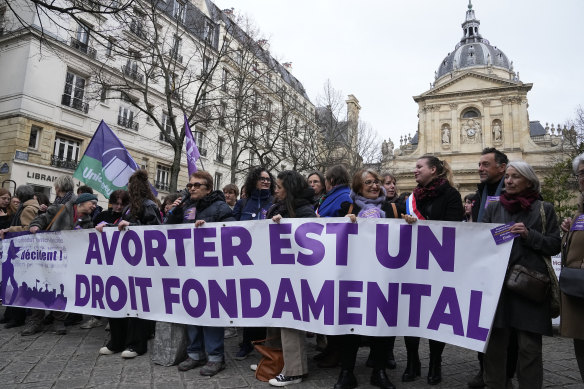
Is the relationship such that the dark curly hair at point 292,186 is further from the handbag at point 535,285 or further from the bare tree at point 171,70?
the bare tree at point 171,70

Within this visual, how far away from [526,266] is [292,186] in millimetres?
2135

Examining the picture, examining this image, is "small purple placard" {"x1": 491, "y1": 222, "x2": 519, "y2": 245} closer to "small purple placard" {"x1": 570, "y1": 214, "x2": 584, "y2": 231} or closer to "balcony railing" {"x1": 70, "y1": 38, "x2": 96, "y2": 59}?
"small purple placard" {"x1": 570, "y1": 214, "x2": 584, "y2": 231}

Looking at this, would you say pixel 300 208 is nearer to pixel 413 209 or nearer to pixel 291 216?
pixel 291 216

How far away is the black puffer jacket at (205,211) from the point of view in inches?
155

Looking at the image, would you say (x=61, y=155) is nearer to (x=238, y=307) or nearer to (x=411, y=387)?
(x=238, y=307)

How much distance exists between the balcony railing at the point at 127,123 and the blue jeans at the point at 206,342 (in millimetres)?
21129

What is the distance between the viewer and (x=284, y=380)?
328 cm

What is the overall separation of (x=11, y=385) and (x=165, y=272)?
5.17 ft

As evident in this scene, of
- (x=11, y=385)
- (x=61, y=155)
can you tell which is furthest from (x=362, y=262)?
(x=61, y=155)

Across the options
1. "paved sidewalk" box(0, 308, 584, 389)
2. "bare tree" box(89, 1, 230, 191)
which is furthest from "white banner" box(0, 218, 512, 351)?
"bare tree" box(89, 1, 230, 191)

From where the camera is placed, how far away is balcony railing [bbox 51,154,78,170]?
18.7m

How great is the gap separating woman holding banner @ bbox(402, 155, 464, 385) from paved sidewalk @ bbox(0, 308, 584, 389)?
0.41 ft

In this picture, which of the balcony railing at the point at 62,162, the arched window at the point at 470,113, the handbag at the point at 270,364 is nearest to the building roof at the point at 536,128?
the arched window at the point at 470,113

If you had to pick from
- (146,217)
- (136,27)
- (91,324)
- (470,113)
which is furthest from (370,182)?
(470,113)
